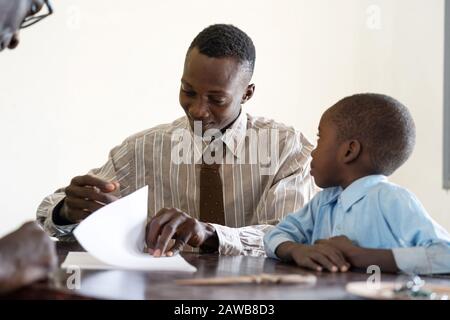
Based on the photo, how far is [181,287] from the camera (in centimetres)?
109

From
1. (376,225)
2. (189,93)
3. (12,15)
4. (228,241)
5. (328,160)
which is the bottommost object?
(228,241)

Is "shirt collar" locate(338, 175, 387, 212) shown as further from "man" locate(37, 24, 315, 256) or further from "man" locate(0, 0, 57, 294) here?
"man" locate(0, 0, 57, 294)

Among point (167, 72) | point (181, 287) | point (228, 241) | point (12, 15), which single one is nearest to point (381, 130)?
point (228, 241)

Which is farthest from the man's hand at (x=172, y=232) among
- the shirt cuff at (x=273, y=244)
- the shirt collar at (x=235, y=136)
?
the shirt collar at (x=235, y=136)

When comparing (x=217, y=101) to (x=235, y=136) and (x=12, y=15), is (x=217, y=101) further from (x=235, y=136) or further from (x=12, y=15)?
(x=12, y=15)

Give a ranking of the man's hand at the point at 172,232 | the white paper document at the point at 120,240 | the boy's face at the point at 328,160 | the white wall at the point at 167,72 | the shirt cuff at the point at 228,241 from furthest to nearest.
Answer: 1. the white wall at the point at 167,72
2. the shirt cuff at the point at 228,241
3. the boy's face at the point at 328,160
4. the man's hand at the point at 172,232
5. the white paper document at the point at 120,240

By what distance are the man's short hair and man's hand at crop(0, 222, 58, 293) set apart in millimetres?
1132

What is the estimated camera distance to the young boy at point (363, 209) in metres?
1.40

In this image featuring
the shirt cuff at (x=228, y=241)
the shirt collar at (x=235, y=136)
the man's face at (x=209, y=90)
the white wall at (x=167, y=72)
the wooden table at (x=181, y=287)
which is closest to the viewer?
the wooden table at (x=181, y=287)

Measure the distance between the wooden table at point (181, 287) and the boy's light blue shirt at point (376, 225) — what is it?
6 centimetres

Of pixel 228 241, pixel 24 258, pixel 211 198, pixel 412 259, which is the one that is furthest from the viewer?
pixel 211 198

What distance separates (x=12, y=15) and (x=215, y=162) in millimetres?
956

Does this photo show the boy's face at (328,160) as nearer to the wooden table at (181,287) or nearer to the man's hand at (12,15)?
the wooden table at (181,287)

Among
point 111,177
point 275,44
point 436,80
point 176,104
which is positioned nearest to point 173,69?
point 176,104
